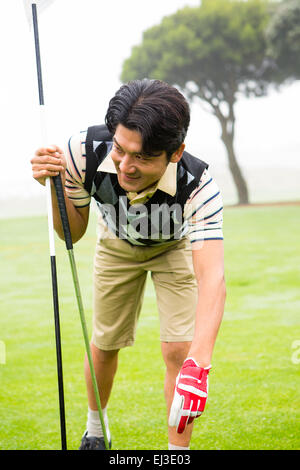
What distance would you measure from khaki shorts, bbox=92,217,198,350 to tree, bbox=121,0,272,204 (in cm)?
2291

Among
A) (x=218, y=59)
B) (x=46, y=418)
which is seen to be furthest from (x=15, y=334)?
(x=218, y=59)

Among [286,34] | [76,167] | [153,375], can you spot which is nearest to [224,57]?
[286,34]

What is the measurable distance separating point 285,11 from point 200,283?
21518mm

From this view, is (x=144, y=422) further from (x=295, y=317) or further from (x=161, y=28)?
(x=161, y=28)

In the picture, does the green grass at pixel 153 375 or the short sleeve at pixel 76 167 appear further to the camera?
the green grass at pixel 153 375

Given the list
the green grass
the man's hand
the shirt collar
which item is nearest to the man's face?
the shirt collar

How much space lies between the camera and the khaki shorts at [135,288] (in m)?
2.80

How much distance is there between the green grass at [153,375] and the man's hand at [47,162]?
1584mm

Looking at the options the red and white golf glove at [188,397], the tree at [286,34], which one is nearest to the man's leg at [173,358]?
the red and white golf glove at [188,397]

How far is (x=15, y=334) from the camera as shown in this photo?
6145 millimetres

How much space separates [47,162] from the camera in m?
2.24

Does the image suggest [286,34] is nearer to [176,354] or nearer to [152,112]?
[176,354]

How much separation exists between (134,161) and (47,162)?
1.22 ft

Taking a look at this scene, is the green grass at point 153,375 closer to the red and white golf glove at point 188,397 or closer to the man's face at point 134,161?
the red and white golf glove at point 188,397
